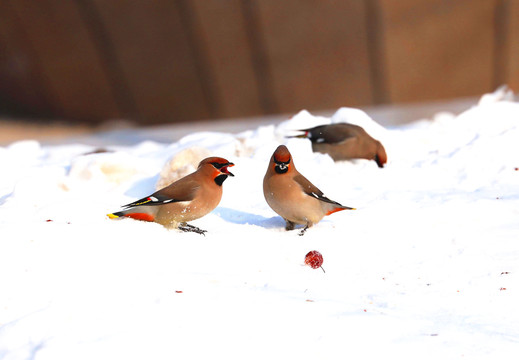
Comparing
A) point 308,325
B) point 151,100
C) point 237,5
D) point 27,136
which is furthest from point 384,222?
point 27,136

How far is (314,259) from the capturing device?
12.9 ft

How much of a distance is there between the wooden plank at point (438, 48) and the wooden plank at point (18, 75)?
24.0ft

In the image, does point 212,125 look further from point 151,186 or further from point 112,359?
point 112,359

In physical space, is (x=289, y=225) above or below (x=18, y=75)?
above

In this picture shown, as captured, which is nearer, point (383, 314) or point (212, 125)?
point (383, 314)

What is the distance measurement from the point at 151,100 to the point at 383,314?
1083 cm

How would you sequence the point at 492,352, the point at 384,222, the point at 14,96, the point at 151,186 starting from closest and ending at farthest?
the point at 492,352
the point at 384,222
the point at 151,186
the point at 14,96

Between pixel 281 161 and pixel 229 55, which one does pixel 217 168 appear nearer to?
pixel 281 161

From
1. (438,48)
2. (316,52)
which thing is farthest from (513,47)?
(316,52)

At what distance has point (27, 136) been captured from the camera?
14.0 m

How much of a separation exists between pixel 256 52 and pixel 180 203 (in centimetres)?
847

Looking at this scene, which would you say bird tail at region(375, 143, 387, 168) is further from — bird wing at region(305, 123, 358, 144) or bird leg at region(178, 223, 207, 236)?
bird leg at region(178, 223, 207, 236)

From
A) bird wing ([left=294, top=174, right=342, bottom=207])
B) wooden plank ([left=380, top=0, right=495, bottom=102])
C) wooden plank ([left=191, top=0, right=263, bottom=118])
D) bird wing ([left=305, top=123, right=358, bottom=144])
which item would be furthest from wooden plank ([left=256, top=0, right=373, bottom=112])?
bird wing ([left=294, top=174, right=342, bottom=207])

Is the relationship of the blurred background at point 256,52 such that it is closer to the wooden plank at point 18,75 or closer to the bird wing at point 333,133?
the wooden plank at point 18,75
